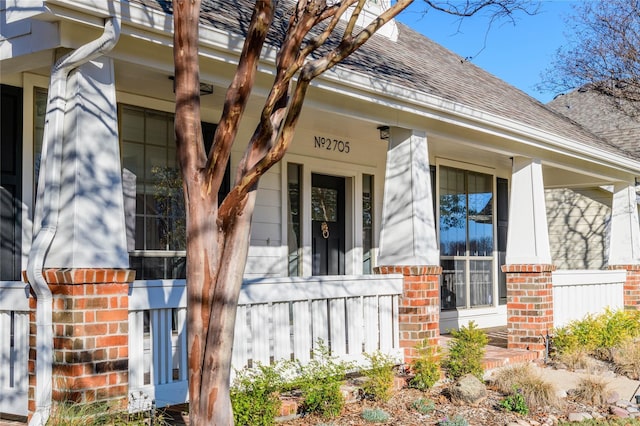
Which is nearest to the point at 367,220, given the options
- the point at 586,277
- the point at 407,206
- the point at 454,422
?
the point at 407,206

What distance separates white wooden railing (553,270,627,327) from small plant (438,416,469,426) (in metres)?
5.36

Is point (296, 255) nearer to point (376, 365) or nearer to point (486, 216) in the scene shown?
point (376, 365)

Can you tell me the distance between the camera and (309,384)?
721cm

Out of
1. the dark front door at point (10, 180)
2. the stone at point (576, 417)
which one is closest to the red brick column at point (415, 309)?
the stone at point (576, 417)

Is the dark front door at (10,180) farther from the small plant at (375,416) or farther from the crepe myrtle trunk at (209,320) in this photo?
the small plant at (375,416)

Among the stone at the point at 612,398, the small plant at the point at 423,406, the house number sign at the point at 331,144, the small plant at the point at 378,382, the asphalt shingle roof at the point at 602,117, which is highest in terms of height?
the asphalt shingle roof at the point at 602,117

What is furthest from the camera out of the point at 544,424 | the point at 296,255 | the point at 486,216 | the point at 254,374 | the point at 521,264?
the point at 486,216

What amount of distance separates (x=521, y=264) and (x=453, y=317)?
243 cm

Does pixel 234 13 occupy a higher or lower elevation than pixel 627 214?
higher

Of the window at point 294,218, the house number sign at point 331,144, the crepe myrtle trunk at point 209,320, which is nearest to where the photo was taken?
the crepe myrtle trunk at point 209,320

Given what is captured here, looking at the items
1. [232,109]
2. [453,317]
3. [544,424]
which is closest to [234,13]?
[232,109]

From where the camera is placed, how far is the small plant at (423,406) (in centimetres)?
779

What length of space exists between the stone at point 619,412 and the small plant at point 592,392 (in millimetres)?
168

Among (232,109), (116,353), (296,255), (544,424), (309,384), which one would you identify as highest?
(232,109)
